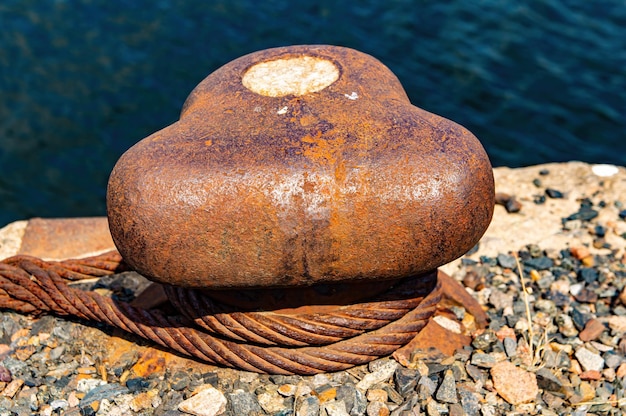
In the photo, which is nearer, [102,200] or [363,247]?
[363,247]

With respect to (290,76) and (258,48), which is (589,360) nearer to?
(290,76)

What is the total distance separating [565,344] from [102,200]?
472 cm

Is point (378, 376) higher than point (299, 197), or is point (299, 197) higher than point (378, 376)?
point (299, 197)

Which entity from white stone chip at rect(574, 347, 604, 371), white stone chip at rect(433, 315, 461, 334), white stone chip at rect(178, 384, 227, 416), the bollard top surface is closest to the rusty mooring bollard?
the bollard top surface

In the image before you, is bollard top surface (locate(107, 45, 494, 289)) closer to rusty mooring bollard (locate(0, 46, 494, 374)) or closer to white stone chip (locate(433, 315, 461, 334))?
rusty mooring bollard (locate(0, 46, 494, 374))

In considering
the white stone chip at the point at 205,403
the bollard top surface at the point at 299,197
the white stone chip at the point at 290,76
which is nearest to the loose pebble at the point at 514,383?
the bollard top surface at the point at 299,197

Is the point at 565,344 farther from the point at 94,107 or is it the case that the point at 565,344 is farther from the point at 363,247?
the point at 94,107

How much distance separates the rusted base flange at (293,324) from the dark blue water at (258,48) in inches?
159

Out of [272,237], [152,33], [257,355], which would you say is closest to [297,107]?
[272,237]

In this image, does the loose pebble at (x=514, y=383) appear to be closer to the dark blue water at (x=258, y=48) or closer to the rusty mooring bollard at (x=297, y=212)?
the rusty mooring bollard at (x=297, y=212)

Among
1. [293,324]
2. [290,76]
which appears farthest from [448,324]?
[290,76]

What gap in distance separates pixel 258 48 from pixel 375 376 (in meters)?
5.93

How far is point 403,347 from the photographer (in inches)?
120

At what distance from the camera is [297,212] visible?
2.45m
